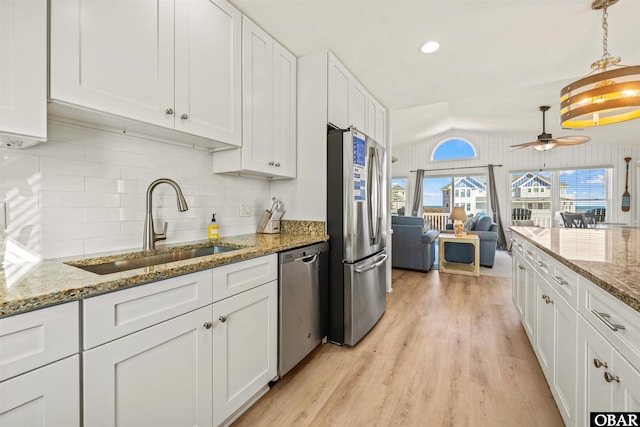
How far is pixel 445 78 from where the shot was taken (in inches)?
113

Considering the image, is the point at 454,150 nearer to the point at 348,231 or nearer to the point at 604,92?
the point at 604,92

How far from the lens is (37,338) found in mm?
779

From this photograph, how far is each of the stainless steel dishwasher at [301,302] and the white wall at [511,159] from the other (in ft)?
21.6

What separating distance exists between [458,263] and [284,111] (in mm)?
4220

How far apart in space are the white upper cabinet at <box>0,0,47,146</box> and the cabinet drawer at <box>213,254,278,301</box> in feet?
2.82

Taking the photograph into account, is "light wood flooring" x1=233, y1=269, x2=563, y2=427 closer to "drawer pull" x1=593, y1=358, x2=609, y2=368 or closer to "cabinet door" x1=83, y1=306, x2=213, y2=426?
"cabinet door" x1=83, y1=306, x2=213, y2=426

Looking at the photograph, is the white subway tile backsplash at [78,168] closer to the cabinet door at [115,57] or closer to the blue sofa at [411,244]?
the cabinet door at [115,57]

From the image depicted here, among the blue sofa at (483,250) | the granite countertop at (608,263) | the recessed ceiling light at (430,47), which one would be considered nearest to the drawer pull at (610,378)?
the granite countertop at (608,263)

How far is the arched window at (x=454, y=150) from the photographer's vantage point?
7.73 meters

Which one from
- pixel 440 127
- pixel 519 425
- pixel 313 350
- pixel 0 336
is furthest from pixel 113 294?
pixel 440 127

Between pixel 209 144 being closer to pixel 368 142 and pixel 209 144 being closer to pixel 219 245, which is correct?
pixel 219 245

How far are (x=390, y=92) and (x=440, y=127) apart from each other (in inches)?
179

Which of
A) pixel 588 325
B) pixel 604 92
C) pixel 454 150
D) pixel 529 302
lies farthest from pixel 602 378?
pixel 454 150

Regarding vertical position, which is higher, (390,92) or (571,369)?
(390,92)
